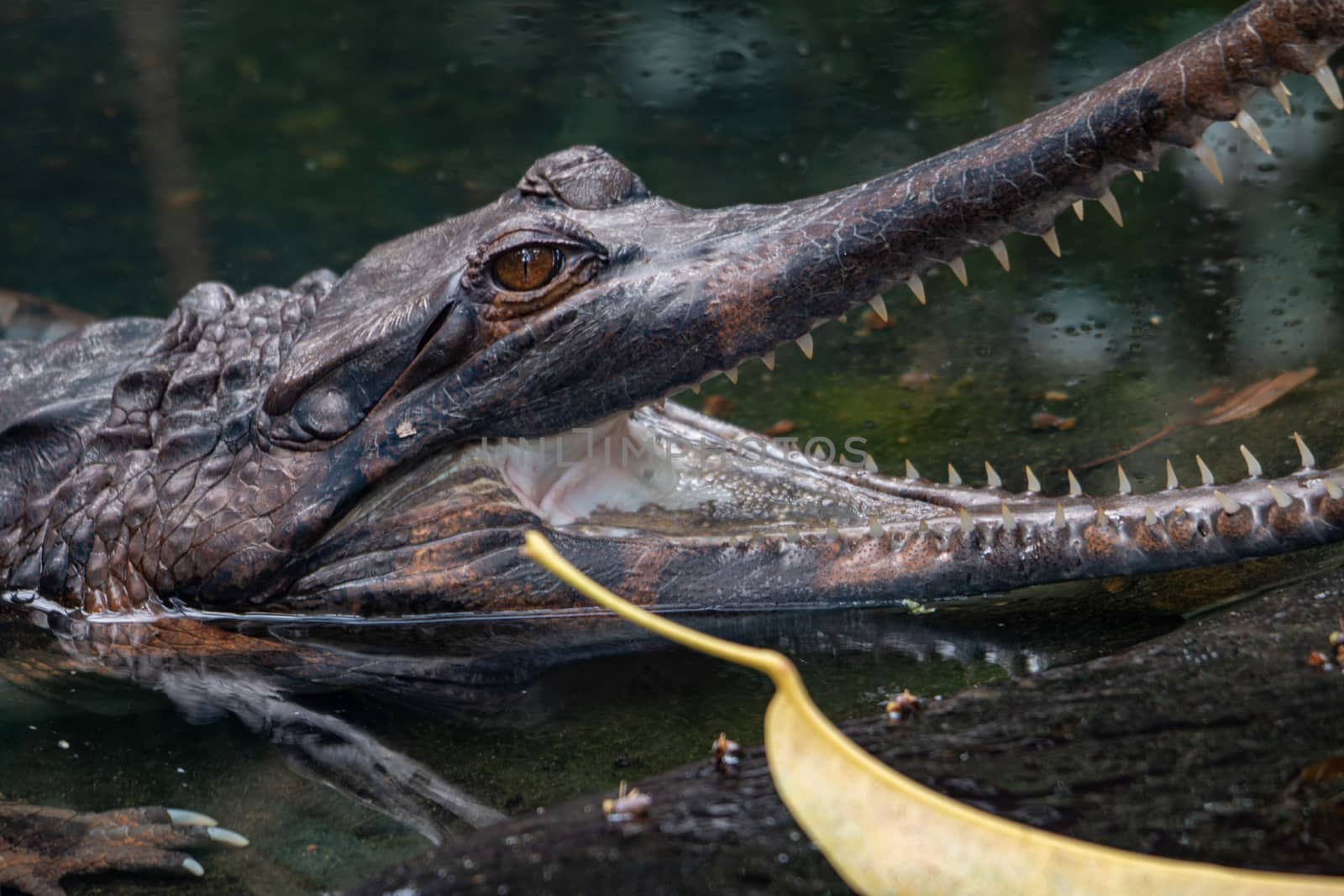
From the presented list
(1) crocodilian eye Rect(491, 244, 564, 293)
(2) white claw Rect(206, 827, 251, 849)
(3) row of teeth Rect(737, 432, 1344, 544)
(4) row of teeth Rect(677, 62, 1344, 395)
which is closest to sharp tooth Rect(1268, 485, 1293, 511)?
(3) row of teeth Rect(737, 432, 1344, 544)

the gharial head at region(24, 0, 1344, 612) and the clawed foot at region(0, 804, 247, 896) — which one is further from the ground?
the gharial head at region(24, 0, 1344, 612)

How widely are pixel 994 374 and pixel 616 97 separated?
3.99m

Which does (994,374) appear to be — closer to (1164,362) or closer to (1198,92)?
(1164,362)

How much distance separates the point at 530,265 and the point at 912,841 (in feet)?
7.29

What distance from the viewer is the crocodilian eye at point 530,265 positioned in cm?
370

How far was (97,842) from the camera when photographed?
2791 millimetres

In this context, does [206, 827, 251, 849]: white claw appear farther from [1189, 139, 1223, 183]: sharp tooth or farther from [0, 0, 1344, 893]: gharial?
[1189, 139, 1223, 183]: sharp tooth

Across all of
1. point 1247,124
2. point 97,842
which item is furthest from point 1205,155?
point 97,842

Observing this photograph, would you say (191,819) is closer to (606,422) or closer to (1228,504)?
(606,422)

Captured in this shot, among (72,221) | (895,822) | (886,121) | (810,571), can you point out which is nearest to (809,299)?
(810,571)

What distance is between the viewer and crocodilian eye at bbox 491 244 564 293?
3.70m

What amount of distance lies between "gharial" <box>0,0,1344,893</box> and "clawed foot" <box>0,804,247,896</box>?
0.07 m

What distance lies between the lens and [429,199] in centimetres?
775

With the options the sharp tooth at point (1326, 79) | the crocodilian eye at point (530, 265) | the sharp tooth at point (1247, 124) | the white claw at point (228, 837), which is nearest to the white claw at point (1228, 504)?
the sharp tooth at point (1247, 124)
